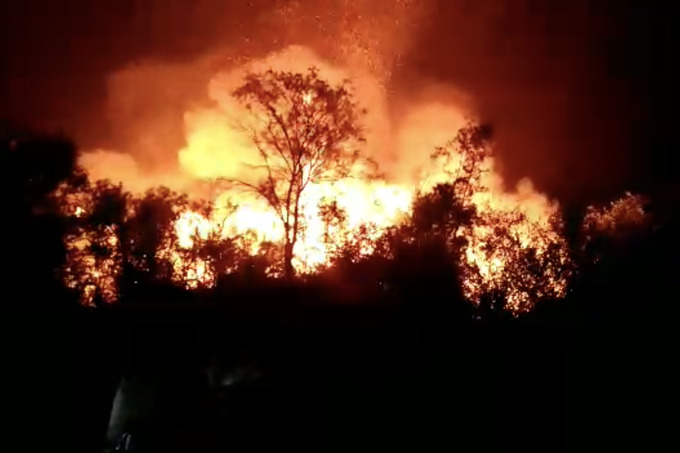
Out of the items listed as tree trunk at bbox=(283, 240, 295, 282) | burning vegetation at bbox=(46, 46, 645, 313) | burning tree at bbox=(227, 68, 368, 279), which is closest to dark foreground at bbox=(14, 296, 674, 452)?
tree trunk at bbox=(283, 240, 295, 282)

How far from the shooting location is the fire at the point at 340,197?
2536cm

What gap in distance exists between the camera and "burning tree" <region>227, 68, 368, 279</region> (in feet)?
81.6

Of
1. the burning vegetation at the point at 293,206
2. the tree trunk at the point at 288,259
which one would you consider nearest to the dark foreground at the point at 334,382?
the tree trunk at the point at 288,259

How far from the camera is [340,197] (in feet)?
84.8

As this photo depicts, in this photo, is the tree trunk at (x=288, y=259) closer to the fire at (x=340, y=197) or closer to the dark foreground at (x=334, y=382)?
the fire at (x=340, y=197)

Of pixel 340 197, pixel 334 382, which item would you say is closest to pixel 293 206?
pixel 340 197

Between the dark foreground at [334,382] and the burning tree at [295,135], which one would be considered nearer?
the dark foreground at [334,382]

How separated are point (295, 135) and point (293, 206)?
2.58 metres

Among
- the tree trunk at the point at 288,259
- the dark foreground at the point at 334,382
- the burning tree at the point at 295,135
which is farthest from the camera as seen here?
the burning tree at the point at 295,135

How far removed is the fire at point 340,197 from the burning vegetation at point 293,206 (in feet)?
0.17

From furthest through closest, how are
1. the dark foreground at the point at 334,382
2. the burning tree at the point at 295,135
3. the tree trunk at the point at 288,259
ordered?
the burning tree at the point at 295,135, the tree trunk at the point at 288,259, the dark foreground at the point at 334,382

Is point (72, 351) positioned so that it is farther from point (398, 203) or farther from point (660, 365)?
point (398, 203)

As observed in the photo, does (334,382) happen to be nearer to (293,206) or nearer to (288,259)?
(288,259)

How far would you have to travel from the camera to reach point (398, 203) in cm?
2669
